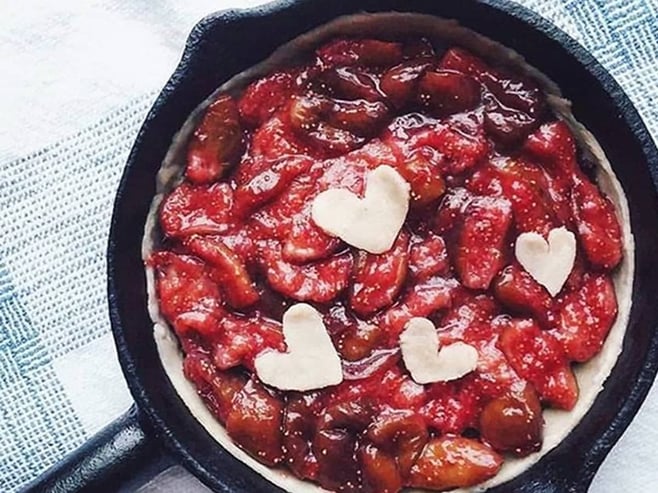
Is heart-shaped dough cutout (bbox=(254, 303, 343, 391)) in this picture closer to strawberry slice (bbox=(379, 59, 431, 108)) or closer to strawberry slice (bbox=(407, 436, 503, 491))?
strawberry slice (bbox=(407, 436, 503, 491))

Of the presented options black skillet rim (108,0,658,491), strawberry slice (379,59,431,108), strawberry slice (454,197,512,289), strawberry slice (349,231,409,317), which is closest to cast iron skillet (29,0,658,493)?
black skillet rim (108,0,658,491)

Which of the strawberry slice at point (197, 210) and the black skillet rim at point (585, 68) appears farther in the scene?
the strawberry slice at point (197, 210)

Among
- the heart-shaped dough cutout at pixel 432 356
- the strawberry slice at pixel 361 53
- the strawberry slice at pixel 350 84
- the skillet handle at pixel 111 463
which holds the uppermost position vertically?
the strawberry slice at pixel 361 53

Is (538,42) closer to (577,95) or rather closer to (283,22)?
(577,95)

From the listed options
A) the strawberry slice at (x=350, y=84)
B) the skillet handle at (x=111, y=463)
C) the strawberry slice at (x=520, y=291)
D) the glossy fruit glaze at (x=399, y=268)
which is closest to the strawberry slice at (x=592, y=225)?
the glossy fruit glaze at (x=399, y=268)

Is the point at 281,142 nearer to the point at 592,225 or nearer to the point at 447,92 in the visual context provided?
the point at 447,92

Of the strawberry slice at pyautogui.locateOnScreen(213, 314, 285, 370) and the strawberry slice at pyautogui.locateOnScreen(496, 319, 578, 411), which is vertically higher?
the strawberry slice at pyautogui.locateOnScreen(496, 319, 578, 411)

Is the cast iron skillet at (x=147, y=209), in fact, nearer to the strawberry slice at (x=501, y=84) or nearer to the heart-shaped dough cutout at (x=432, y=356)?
the strawberry slice at (x=501, y=84)
